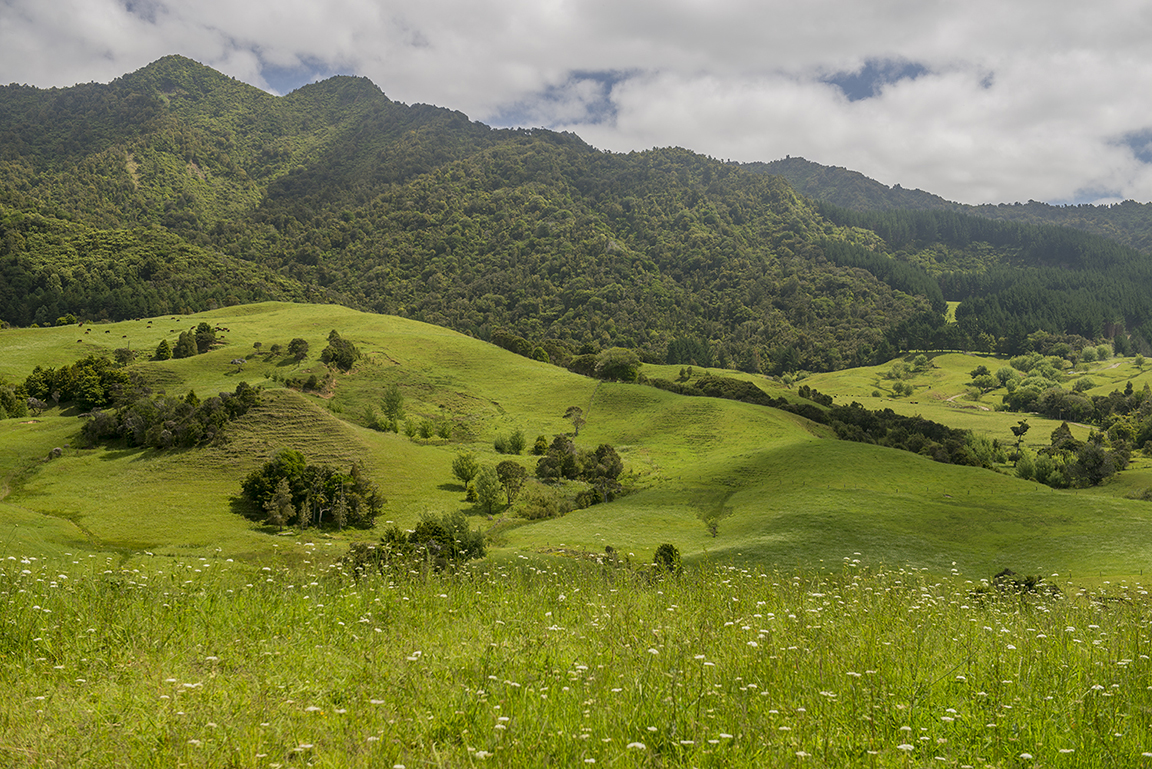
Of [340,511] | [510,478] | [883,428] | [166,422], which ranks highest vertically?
[883,428]

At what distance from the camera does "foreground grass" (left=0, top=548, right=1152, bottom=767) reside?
4824 millimetres

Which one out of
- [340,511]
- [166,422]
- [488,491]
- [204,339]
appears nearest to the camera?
[340,511]

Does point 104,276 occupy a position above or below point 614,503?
above

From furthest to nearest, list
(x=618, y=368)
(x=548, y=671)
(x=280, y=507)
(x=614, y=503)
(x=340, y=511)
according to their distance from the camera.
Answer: (x=618, y=368)
(x=614, y=503)
(x=340, y=511)
(x=280, y=507)
(x=548, y=671)

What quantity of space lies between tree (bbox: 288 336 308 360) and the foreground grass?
8518 centimetres

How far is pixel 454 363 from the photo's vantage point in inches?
4016

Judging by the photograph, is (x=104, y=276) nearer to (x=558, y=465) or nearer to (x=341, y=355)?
(x=341, y=355)

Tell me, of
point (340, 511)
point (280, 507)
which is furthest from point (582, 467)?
point (280, 507)

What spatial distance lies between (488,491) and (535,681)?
43.5 metres

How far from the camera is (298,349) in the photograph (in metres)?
90.6

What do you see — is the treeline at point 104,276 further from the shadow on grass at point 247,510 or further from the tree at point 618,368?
the shadow on grass at point 247,510

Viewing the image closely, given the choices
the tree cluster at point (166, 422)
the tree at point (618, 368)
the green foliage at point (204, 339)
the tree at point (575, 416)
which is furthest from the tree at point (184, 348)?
the tree at point (618, 368)

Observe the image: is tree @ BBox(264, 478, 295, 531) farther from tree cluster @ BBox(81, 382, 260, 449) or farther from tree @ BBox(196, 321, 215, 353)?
tree @ BBox(196, 321, 215, 353)

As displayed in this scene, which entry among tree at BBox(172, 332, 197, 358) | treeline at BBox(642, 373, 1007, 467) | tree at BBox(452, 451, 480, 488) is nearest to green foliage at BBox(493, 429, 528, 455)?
tree at BBox(452, 451, 480, 488)
